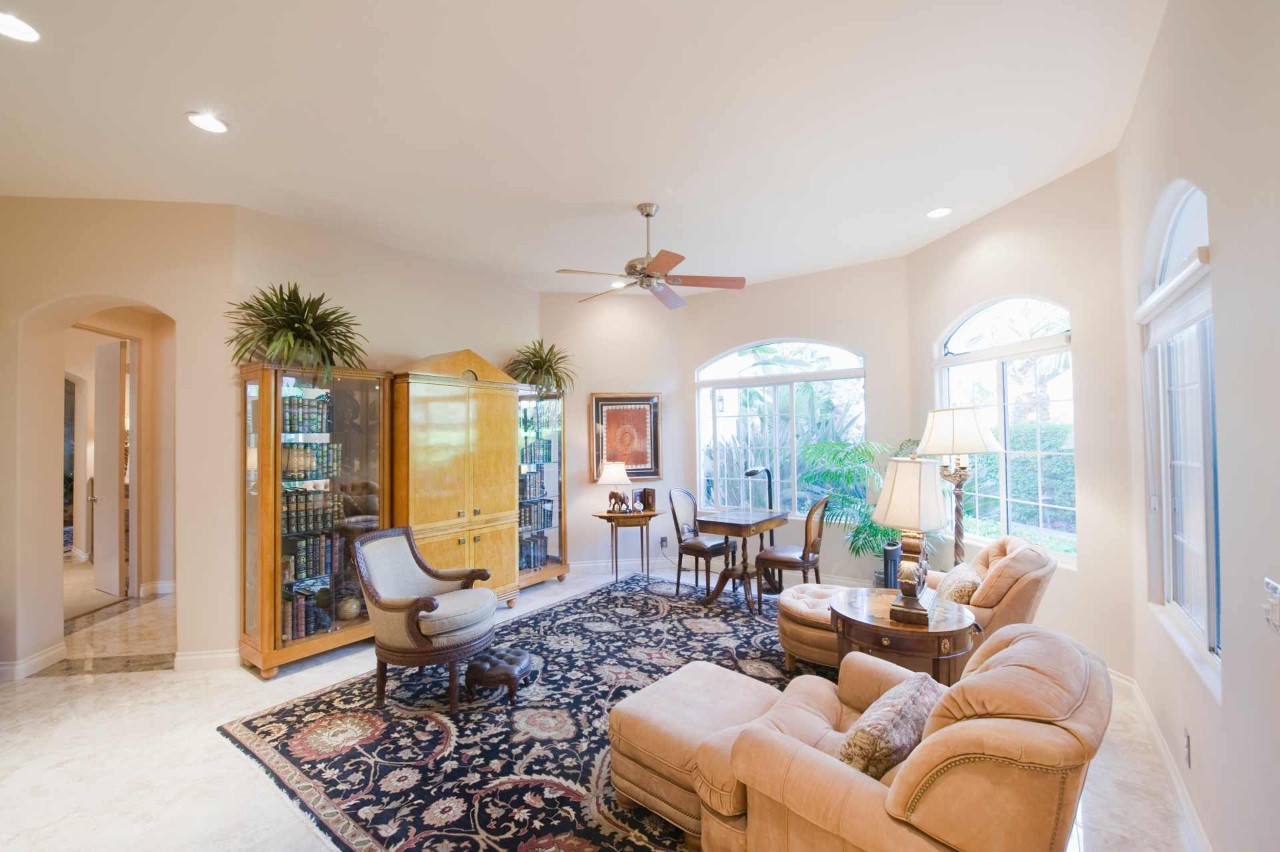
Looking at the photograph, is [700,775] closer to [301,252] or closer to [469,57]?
[469,57]

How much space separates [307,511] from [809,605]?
3.55 meters

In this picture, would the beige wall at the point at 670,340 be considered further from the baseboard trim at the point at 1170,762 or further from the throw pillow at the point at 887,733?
the throw pillow at the point at 887,733

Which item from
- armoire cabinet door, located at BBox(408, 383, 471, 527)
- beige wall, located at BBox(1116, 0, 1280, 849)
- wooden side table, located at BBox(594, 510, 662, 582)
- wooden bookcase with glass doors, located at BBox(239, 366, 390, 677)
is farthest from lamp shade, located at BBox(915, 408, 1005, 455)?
wooden bookcase with glass doors, located at BBox(239, 366, 390, 677)

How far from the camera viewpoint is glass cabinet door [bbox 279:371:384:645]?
371cm

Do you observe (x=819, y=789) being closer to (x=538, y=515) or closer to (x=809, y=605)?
(x=809, y=605)

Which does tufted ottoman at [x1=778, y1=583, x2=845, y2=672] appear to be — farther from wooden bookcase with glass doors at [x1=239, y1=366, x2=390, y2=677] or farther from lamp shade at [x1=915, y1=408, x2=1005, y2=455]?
wooden bookcase with glass doors at [x1=239, y1=366, x2=390, y2=677]

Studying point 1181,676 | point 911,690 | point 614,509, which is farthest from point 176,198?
point 1181,676

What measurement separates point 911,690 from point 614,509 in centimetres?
405

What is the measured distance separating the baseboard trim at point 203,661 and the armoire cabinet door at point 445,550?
54.6 inches

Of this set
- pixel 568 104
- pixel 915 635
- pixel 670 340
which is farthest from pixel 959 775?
pixel 670 340

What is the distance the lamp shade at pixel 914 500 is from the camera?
2.66 m

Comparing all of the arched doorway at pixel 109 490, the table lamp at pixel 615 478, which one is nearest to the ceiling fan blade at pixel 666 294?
the table lamp at pixel 615 478

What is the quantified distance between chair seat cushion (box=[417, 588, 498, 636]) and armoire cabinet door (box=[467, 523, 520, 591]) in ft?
3.85

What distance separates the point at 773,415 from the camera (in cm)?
607
